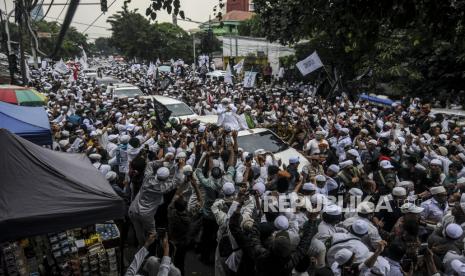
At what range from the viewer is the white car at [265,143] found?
28.3ft

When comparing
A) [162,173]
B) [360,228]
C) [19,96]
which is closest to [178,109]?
[19,96]

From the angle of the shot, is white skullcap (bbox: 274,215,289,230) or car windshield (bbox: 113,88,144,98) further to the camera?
car windshield (bbox: 113,88,144,98)

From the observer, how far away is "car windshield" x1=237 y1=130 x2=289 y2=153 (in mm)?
8789

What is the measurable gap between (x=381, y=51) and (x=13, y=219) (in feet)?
58.4

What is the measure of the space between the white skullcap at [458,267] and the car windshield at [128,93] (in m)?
17.2

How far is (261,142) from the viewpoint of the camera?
9008mm

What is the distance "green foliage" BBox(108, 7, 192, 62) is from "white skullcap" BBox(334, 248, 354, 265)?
44666 mm

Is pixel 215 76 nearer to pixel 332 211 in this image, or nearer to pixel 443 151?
pixel 443 151

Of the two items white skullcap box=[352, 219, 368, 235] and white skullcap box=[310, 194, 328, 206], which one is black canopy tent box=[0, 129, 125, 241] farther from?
white skullcap box=[352, 219, 368, 235]

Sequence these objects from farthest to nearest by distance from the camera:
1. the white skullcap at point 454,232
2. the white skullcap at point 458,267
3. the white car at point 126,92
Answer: the white car at point 126,92 < the white skullcap at point 454,232 < the white skullcap at point 458,267

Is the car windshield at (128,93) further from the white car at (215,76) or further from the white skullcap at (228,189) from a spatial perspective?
the white skullcap at (228,189)

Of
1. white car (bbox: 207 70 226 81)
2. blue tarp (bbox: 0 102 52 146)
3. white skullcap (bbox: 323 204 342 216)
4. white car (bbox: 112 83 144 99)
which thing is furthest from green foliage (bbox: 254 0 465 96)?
white car (bbox: 207 70 226 81)

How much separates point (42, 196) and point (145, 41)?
44044 mm

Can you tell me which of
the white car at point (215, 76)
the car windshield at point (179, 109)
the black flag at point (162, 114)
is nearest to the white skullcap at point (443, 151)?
the black flag at point (162, 114)
